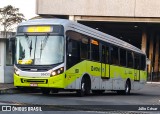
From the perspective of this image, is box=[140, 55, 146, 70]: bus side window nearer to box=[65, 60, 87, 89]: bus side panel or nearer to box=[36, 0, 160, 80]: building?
box=[65, 60, 87, 89]: bus side panel

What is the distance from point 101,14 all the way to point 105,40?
3434cm

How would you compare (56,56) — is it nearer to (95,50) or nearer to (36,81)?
(36,81)

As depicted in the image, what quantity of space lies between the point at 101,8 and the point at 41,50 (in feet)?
129

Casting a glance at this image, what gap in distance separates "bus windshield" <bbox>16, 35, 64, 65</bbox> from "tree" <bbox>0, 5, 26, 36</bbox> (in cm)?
6021

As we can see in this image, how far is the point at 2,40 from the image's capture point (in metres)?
29.5

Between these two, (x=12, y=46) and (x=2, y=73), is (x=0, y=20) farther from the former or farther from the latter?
(x=12, y=46)

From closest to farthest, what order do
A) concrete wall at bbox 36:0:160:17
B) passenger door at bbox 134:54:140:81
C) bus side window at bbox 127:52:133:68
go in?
1. bus side window at bbox 127:52:133:68
2. passenger door at bbox 134:54:140:81
3. concrete wall at bbox 36:0:160:17

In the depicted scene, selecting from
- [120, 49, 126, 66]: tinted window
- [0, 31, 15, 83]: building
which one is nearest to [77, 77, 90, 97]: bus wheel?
[120, 49, 126, 66]: tinted window

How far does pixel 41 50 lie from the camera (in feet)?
58.6

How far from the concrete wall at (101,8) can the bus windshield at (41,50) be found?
3839 centimetres

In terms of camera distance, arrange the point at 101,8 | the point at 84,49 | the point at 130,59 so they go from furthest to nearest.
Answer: the point at 101,8, the point at 130,59, the point at 84,49

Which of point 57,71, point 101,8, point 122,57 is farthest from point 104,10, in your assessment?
point 57,71

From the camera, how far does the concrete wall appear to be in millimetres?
56469

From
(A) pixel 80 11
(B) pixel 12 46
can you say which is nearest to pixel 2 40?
(B) pixel 12 46
